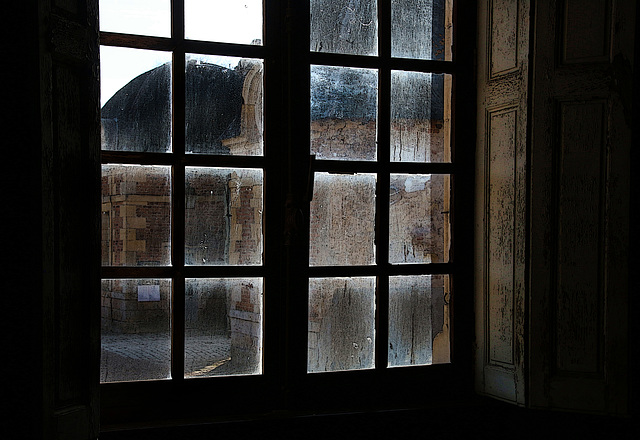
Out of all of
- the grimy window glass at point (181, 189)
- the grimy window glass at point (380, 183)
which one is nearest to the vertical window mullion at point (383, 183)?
the grimy window glass at point (380, 183)

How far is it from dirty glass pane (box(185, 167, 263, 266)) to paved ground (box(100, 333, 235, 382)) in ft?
0.97

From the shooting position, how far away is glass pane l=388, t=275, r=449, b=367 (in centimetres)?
230

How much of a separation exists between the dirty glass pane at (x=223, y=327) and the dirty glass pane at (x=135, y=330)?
3.2 inches

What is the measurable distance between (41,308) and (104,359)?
0.52 meters

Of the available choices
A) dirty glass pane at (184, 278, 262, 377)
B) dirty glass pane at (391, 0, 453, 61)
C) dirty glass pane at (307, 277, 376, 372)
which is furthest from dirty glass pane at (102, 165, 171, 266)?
dirty glass pane at (391, 0, 453, 61)

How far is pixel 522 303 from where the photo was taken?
217 centimetres

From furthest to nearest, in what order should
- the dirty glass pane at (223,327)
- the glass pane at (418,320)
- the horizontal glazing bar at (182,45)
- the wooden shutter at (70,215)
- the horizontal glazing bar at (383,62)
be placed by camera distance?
the glass pane at (418,320), the horizontal glazing bar at (383,62), the dirty glass pane at (223,327), the horizontal glazing bar at (182,45), the wooden shutter at (70,215)

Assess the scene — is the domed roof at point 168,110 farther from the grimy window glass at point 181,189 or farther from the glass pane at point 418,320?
the glass pane at point 418,320

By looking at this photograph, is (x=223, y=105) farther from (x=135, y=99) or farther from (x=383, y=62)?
(x=383, y=62)

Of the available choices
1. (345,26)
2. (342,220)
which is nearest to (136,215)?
(342,220)

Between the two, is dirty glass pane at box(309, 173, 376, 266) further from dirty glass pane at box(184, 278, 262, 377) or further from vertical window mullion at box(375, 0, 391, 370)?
dirty glass pane at box(184, 278, 262, 377)

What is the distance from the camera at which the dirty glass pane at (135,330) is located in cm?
199

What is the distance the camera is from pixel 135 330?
2.01m

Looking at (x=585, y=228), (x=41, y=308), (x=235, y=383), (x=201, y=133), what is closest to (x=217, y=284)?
(x=235, y=383)
